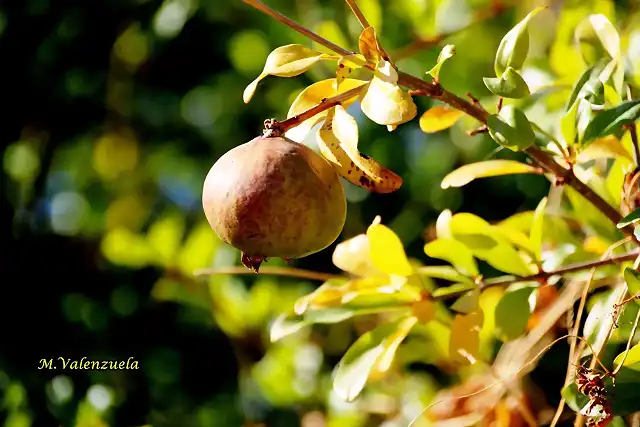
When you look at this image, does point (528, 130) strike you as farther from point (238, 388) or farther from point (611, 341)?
point (238, 388)

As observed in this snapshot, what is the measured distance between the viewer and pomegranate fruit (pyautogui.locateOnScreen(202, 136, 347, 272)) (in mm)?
542

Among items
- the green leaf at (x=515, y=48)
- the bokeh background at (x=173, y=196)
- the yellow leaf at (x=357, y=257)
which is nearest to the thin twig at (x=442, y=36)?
the bokeh background at (x=173, y=196)

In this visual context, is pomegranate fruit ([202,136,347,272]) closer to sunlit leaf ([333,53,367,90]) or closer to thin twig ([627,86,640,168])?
→ sunlit leaf ([333,53,367,90])

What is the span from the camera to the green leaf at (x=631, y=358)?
0.63m

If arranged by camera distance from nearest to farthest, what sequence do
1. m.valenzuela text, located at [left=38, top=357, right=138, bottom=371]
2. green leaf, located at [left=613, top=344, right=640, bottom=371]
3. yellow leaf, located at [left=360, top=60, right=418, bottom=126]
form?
yellow leaf, located at [left=360, top=60, right=418, bottom=126], green leaf, located at [left=613, top=344, right=640, bottom=371], m.valenzuela text, located at [left=38, top=357, right=138, bottom=371]

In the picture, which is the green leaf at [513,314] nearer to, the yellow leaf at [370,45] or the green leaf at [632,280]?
the green leaf at [632,280]

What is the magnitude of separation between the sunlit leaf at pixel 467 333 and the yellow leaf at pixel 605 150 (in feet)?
0.57

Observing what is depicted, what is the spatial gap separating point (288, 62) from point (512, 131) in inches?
6.6

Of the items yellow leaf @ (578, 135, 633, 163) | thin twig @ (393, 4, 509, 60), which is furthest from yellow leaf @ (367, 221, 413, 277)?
thin twig @ (393, 4, 509, 60)

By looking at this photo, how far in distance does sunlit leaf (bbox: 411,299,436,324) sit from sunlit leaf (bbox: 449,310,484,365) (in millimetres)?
24

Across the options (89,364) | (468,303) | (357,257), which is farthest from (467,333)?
(89,364)

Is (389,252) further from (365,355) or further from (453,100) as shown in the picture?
(453,100)

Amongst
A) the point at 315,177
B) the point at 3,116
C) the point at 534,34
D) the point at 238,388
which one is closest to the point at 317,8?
the point at 534,34

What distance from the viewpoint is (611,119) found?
61 centimetres
